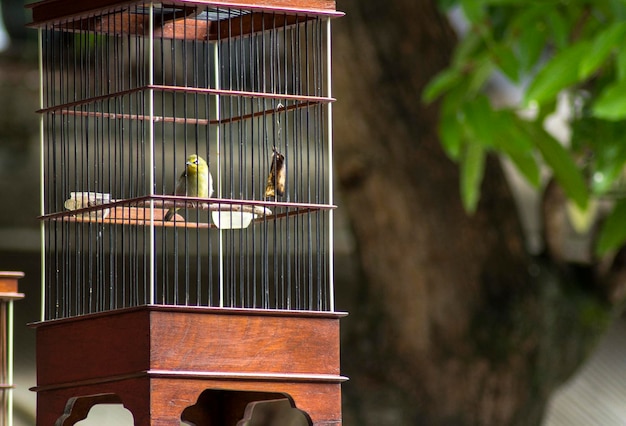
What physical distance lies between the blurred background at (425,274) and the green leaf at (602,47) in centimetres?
250

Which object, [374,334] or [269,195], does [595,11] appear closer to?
[269,195]

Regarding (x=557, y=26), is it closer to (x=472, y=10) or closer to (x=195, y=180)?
(x=472, y=10)

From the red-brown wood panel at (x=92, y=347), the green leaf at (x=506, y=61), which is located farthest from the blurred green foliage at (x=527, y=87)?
the red-brown wood panel at (x=92, y=347)

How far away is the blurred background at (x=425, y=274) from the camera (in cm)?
589

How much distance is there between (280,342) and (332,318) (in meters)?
0.15

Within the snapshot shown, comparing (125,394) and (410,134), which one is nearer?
(125,394)

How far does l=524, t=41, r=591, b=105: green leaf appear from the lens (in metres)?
3.43

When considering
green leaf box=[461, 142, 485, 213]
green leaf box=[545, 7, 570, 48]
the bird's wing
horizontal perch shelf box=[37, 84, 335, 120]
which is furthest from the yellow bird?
green leaf box=[461, 142, 485, 213]

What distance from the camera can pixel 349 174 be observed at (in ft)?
19.5

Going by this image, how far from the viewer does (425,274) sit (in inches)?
235

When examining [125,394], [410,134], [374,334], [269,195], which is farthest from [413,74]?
[125,394]

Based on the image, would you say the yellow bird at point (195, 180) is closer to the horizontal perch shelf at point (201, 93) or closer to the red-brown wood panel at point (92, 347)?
the horizontal perch shelf at point (201, 93)

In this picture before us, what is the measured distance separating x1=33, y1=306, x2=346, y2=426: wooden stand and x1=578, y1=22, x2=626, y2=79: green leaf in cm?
93

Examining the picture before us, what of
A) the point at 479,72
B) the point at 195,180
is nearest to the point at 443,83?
the point at 479,72
